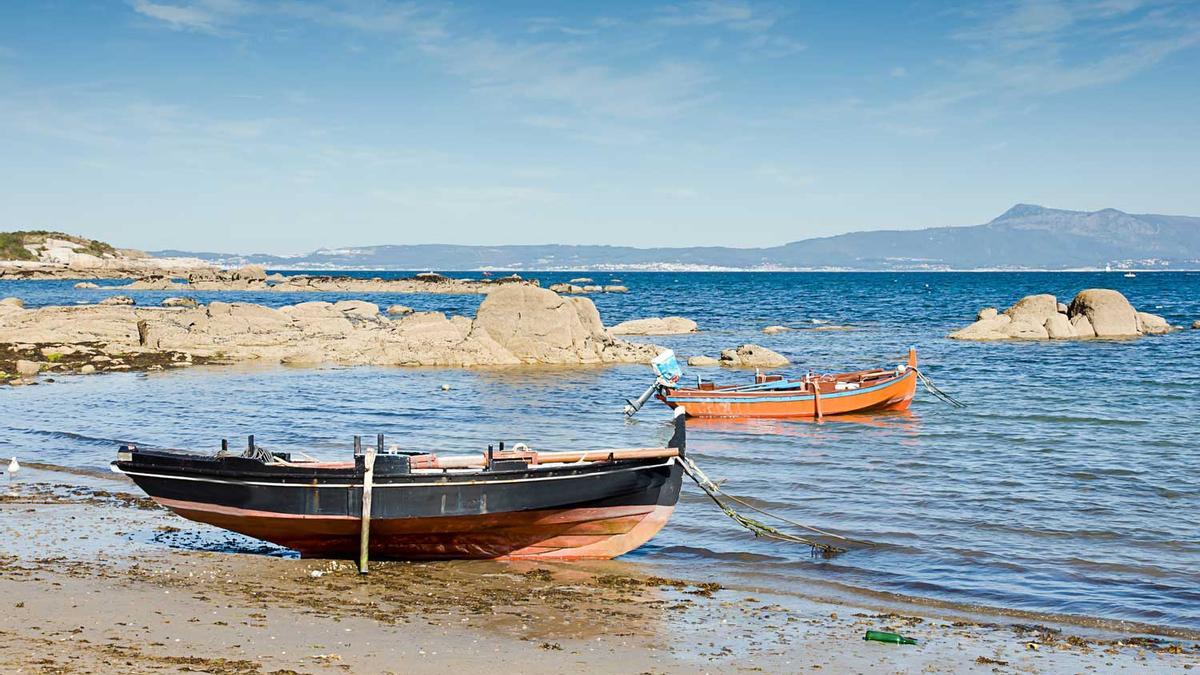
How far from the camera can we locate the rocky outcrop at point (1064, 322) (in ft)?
167

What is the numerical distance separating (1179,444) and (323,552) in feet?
58.2

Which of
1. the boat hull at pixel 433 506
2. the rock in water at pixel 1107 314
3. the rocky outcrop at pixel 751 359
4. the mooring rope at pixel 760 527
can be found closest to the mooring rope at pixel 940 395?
the rocky outcrop at pixel 751 359

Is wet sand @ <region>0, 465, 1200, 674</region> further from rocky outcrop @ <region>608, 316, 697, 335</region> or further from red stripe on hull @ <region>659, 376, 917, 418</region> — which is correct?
rocky outcrop @ <region>608, 316, 697, 335</region>

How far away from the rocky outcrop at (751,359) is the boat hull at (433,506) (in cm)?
2607

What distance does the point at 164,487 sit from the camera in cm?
1314

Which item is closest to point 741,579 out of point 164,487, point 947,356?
point 164,487

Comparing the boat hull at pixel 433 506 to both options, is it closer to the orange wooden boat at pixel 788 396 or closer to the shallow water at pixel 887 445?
the shallow water at pixel 887 445

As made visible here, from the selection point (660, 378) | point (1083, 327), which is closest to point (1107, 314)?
point (1083, 327)

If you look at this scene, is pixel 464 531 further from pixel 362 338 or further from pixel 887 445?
pixel 362 338

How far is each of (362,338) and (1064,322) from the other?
33.0 metres

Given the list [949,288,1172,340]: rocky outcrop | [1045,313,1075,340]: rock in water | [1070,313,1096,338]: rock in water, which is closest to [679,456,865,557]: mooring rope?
[949,288,1172,340]: rocky outcrop

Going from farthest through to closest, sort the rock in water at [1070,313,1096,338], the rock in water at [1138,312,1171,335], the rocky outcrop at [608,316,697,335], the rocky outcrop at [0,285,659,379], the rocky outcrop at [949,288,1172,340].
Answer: the rock in water at [1138,312,1171,335], the rocky outcrop at [608,316,697,335], the rock in water at [1070,313,1096,338], the rocky outcrop at [949,288,1172,340], the rocky outcrop at [0,285,659,379]

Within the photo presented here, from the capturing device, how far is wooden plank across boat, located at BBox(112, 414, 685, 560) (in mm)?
12641

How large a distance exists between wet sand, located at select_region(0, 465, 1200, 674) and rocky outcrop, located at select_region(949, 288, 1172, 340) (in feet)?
138
